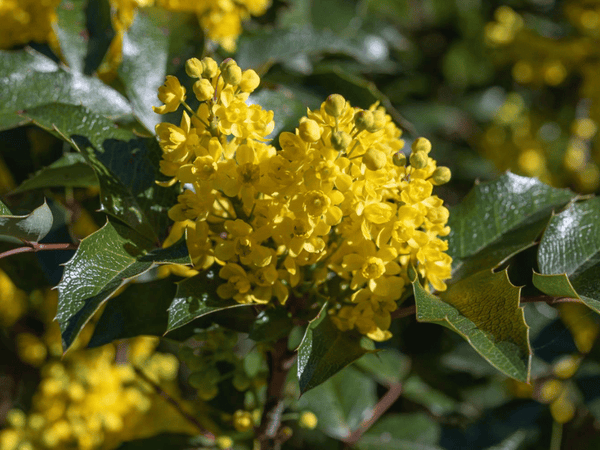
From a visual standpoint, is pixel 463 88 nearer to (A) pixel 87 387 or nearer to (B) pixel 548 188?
(B) pixel 548 188

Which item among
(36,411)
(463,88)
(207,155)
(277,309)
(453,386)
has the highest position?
(207,155)

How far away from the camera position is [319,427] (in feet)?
5.14

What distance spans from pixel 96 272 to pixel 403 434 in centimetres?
114

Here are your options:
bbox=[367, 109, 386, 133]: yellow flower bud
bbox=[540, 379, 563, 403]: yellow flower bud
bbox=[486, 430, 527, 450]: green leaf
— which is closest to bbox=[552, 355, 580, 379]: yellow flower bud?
bbox=[540, 379, 563, 403]: yellow flower bud

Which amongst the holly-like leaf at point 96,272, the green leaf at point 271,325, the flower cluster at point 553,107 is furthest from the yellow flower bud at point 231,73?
the flower cluster at point 553,107

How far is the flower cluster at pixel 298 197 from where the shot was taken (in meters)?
0.79

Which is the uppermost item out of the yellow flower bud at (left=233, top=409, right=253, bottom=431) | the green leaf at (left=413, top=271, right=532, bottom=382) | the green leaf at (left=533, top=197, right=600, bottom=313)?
the green leaf at (left=413, top=271, right=532, bottom=382)

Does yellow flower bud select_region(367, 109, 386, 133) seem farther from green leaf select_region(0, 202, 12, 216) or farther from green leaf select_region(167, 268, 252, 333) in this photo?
green leaf select_region(0, 202, 12, 216)

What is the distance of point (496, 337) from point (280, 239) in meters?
0.35

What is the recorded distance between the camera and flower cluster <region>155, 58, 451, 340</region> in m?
0.79

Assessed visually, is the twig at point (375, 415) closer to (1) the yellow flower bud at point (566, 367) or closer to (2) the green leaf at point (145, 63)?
(1) the yellow flower bud at point (566, 367)

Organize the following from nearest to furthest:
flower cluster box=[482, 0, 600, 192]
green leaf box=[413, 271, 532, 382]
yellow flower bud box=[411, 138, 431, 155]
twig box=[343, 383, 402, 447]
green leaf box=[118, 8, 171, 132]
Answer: green leaf box=[413, 271, 532, 382] → yellow flower bud box=[411, 138, 431, 155] → green leaf box=[118, 8, 171, 132] → twig box=[343, 383, 402, 447] → flower cluster box=[482, 0, 600, 192]

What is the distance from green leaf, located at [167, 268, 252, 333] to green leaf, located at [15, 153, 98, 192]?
0.35m

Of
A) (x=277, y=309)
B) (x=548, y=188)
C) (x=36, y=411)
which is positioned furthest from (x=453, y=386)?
(x=36, y=411)
